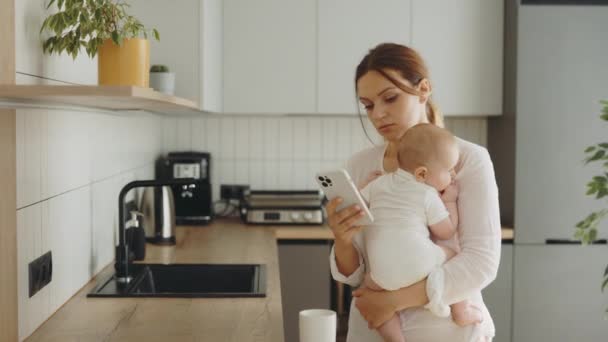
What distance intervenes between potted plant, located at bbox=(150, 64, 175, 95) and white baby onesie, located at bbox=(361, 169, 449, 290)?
132 centimetres

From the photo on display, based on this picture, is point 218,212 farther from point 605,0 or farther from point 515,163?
point 605,0

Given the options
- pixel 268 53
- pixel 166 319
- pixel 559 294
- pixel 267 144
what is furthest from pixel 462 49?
pixel 166 319

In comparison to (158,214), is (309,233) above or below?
below

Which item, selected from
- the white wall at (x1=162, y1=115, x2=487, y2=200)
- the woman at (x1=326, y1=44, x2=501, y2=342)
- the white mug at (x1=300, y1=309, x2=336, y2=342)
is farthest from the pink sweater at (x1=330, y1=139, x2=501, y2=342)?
the white wall at (x1=162, y1=115, x2=487, y2=200)

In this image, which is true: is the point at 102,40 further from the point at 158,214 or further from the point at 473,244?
the point at 158,214

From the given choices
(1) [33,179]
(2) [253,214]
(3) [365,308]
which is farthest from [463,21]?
(1) [33,179]

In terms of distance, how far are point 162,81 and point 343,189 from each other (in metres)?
1.36

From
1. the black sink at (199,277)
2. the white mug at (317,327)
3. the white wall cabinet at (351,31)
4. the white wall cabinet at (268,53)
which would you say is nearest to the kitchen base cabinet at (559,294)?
the white wall cabinet at (351,31)

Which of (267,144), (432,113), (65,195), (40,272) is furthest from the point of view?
(267,144)

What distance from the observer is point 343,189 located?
1680 millimetres

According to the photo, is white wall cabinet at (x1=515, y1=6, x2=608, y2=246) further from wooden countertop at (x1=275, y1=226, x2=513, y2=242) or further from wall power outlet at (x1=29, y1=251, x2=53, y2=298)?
wall power outlet at (x1=29, y1=251, x2=53, y2=298)

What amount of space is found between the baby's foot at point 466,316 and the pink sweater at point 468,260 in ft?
0.07

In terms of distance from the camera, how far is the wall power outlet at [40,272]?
1.75 metres

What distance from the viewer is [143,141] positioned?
11.2 feet
